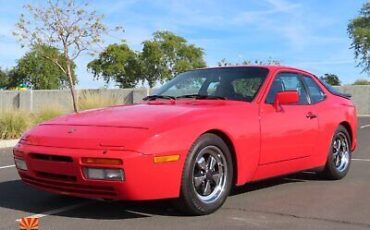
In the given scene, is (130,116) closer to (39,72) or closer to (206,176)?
(206,176)

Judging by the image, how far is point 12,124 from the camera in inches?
596

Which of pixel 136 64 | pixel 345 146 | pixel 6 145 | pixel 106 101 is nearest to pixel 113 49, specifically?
pixel 136 64

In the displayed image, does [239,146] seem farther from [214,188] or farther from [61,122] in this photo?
[61,122]

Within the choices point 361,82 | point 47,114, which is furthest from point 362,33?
point 47,114

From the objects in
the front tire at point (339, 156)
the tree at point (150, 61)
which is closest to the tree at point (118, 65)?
the tree at point (150, 61)

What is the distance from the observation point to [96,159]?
15.8 feet

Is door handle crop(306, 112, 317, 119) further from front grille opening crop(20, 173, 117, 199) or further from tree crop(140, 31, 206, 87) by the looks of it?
tree crop(140, 31, 206, 87)

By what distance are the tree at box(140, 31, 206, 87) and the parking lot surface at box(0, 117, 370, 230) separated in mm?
57166

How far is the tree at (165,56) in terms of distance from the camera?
6419 cm

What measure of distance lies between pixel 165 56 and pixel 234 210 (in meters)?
59.9

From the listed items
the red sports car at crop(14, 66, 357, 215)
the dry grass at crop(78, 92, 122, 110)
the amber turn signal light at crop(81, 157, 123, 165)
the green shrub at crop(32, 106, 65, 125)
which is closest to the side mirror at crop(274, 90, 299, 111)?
the red sports car at crop(14, 66, 357, 215)

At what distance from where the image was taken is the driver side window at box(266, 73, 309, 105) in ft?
21.0

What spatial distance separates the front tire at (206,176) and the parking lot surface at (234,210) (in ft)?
0.39

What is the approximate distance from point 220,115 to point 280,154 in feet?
3.43
